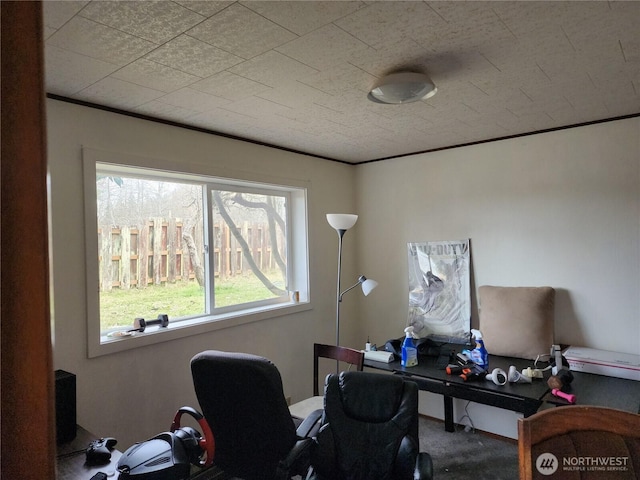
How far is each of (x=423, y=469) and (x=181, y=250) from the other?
1.98 metres

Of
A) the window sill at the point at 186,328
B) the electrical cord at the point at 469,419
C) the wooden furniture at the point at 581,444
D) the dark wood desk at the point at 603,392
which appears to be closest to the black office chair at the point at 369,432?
the wooden furniture at the point at 581,444

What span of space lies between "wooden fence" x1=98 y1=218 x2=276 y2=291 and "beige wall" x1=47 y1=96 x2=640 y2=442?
0.31 meters

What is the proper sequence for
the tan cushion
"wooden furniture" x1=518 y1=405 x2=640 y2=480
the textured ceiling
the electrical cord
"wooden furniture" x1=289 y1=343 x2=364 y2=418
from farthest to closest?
the electrical cord, the tan cushion, "wooden furniture" x1=289 y1=343 x2=364 y2=418, the textured ceiling, "wooden furniture" x1=518 y1=405 x2=640 y2=480

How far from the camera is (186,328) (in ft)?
8.21

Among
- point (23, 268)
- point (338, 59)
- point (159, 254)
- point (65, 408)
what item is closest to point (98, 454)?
point (65, 408)

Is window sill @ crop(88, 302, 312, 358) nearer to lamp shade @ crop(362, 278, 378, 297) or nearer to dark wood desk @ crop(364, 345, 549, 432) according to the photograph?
lamp shade @ crop(362, 278, 378, 297)

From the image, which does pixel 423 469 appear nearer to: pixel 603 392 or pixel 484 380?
pixel 484 380

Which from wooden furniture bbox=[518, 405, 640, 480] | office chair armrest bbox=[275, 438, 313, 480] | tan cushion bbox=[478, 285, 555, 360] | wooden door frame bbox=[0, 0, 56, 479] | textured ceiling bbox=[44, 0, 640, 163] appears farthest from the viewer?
tan cushion bbox=[478, 285, 555, 360]

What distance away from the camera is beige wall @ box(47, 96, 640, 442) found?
6.77ft

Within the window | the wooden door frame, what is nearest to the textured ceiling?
the window

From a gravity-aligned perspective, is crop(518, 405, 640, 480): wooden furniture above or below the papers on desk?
above

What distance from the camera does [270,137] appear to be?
2.89 m

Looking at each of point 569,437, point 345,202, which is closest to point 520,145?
point 345,202

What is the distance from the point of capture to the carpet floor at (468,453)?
2607 mm
